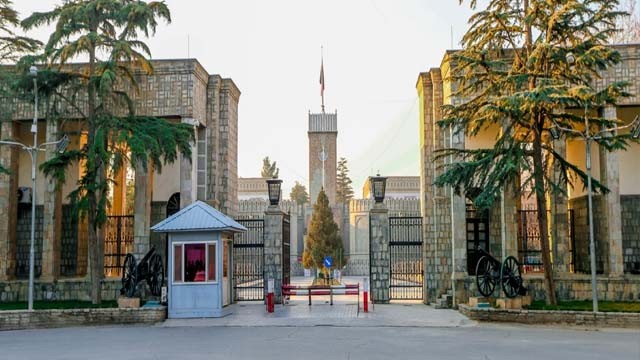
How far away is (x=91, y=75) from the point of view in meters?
17.2

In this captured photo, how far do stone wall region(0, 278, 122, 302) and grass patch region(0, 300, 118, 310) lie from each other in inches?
21.0

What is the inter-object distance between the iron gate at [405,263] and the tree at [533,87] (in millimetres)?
4538

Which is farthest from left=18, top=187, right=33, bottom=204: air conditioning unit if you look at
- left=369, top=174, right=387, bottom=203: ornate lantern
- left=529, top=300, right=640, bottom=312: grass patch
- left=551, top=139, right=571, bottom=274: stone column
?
left=551, top=139, right=571, bottom=274: stone column

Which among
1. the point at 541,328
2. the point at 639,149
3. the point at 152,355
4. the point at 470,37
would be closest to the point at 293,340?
the point at 152,355

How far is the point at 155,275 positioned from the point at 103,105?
4792 mm

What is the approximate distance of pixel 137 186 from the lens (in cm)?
1886

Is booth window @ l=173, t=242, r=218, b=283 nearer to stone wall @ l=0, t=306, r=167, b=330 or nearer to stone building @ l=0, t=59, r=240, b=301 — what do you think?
stone wall @ l=0, t=306, r=167, b=330

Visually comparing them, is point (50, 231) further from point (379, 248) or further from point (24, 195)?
point (379, 248)

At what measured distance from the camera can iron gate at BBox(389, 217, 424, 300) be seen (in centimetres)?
2429

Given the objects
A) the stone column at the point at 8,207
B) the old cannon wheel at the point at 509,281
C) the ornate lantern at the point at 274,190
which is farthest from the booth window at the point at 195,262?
the old cannon wheel at the point at 509,281

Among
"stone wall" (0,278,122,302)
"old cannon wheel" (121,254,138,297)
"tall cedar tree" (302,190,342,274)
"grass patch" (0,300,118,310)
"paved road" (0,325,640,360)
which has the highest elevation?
"tall cedar tree" (302,190,342,274)

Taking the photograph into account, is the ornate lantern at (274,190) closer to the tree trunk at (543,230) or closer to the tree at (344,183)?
the tree trunk at (543,230)

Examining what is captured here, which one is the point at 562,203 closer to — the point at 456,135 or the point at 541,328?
the point at 456,135

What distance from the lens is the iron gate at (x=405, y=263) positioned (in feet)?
79.7
